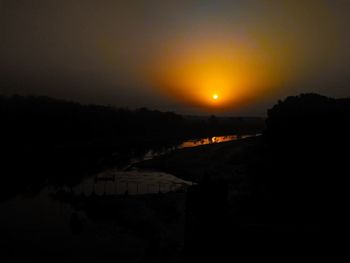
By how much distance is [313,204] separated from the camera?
20.8 m

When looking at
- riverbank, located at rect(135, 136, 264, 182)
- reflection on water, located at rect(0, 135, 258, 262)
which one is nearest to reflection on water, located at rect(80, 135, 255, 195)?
reflection on water, located at rect(0, 135, 258, 262)

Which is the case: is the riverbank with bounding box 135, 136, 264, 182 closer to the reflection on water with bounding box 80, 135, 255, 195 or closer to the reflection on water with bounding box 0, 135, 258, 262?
the reflection on water with bounding box 80, 135, 255, 195

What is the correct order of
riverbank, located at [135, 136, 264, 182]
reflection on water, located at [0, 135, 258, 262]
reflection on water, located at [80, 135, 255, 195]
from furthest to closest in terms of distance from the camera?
riverbank, located at [135, 136, 264, 182] < reflection on water, located at [80, 135, 255, 195] < reflection on water, located at [0, 135, 258, 262]

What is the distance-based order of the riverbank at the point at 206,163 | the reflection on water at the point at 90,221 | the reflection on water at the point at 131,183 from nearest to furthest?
the reflection on water at the point at 90,221
the reflection on water at the point at 131,183
the riverbank at the point at 206,163

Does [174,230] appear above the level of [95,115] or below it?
below

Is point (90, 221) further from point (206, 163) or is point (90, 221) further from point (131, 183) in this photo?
point (206, 163)

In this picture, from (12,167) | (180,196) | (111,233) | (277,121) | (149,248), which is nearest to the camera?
(149,248)

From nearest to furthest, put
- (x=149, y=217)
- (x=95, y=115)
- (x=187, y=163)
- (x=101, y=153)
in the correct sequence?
1. (x=149, y=217)
2. (x=187, y=163)
3. (x=101, y=153)
4. (x=95, y=115)

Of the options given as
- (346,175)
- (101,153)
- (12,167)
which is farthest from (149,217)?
(101,153)

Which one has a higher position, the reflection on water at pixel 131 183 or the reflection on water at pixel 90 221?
the reflection on water at pixel 90 221

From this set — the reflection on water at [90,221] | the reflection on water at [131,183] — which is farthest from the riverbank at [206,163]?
the reflection on water at [90,221]

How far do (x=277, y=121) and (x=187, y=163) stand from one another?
1316 inches

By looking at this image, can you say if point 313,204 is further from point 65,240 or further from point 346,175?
point 65,240

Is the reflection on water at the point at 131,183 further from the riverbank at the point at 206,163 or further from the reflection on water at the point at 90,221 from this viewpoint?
the riverbank at the point at 206,163
